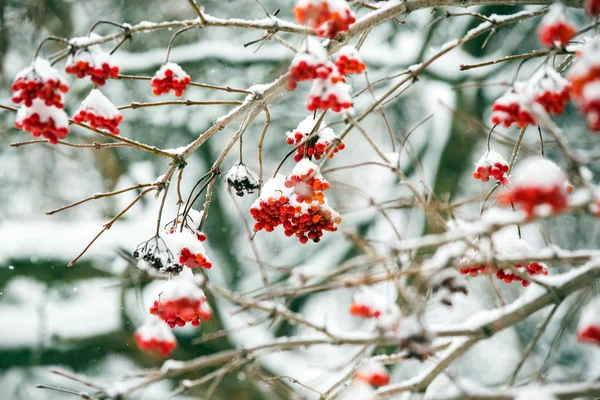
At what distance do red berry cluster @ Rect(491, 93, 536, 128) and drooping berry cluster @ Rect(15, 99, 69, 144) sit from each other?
3.70 ft

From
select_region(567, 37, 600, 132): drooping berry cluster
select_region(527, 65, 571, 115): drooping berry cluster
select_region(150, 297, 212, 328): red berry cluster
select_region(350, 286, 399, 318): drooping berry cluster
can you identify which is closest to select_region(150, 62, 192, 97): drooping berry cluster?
select_region(150, 297, 212, 328): red berry cluster

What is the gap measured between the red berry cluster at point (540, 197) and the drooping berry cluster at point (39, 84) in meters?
1.09

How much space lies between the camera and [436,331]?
135 cm

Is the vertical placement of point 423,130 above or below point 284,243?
above

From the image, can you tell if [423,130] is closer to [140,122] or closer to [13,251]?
[140,122]

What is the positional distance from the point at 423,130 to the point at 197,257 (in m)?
6.67

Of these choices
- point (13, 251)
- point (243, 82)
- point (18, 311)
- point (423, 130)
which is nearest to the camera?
point (13, 251)

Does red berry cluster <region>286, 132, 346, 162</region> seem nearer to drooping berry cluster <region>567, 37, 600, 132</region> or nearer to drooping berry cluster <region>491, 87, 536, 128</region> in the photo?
drooping berry cluster <region>491, 87, 536, 128</region>

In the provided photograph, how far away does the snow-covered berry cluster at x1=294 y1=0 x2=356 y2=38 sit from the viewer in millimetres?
1336

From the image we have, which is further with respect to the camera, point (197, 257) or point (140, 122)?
point (140, 122)

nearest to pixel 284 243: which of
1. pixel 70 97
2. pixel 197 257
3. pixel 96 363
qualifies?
pixel 96 363

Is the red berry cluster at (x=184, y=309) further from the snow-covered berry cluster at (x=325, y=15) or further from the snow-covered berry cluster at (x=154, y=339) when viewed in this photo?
the snow-covered berry cluster at (x=325, y=15)

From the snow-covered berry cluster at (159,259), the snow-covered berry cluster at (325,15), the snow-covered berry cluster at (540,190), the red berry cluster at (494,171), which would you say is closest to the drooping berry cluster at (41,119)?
the snow-covered berry cluster at (159,259)

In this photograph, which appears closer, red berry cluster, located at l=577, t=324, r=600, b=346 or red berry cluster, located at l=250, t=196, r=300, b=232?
red berry cluster, located at l=577, t=324, r=600, b=346
